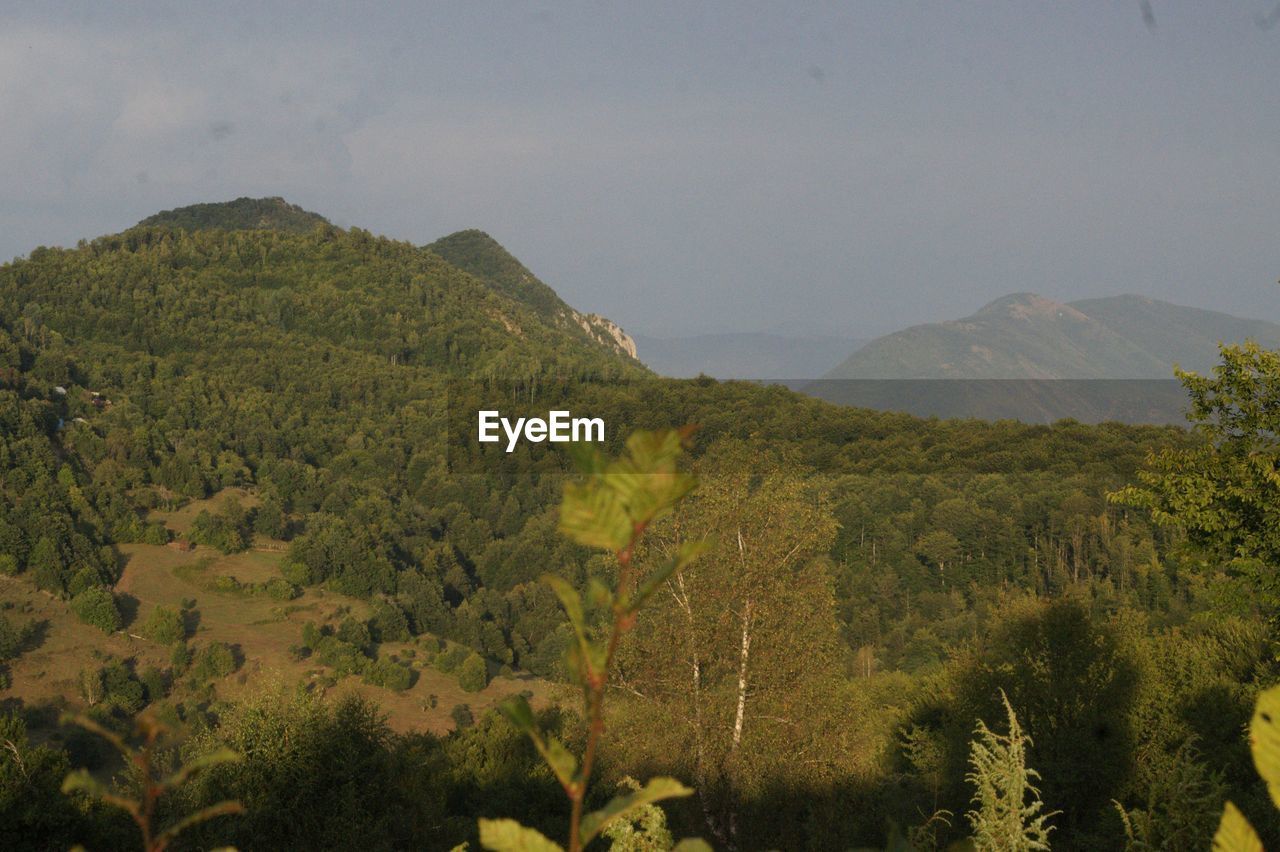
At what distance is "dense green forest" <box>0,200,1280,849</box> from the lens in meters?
15.4

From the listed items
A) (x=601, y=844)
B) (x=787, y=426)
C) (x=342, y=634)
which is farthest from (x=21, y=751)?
(x=787, y=426)

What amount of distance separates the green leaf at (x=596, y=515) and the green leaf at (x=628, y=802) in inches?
12.4

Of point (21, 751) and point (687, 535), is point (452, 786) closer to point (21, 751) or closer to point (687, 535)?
point (21, 751)

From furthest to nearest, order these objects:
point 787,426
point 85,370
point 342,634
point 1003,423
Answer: point 85,370
point 787,426
point 1003,423
point 342,634

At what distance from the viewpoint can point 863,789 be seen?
631 inches

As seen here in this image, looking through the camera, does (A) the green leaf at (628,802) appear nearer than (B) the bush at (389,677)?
Yes

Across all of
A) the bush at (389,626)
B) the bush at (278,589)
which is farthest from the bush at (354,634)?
the bush at (278,589)

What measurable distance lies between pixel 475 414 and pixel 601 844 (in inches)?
4029

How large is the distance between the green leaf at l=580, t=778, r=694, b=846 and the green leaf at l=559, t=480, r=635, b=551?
31 centimetres

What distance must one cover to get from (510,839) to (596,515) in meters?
0.41

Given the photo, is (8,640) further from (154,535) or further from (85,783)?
(85,783)

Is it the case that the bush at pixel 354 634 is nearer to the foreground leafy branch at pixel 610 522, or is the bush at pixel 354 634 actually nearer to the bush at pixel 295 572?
the bush at pixel 295 572

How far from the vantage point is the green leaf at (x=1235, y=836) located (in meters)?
0.94

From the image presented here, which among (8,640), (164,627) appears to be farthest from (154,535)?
(8,640)
